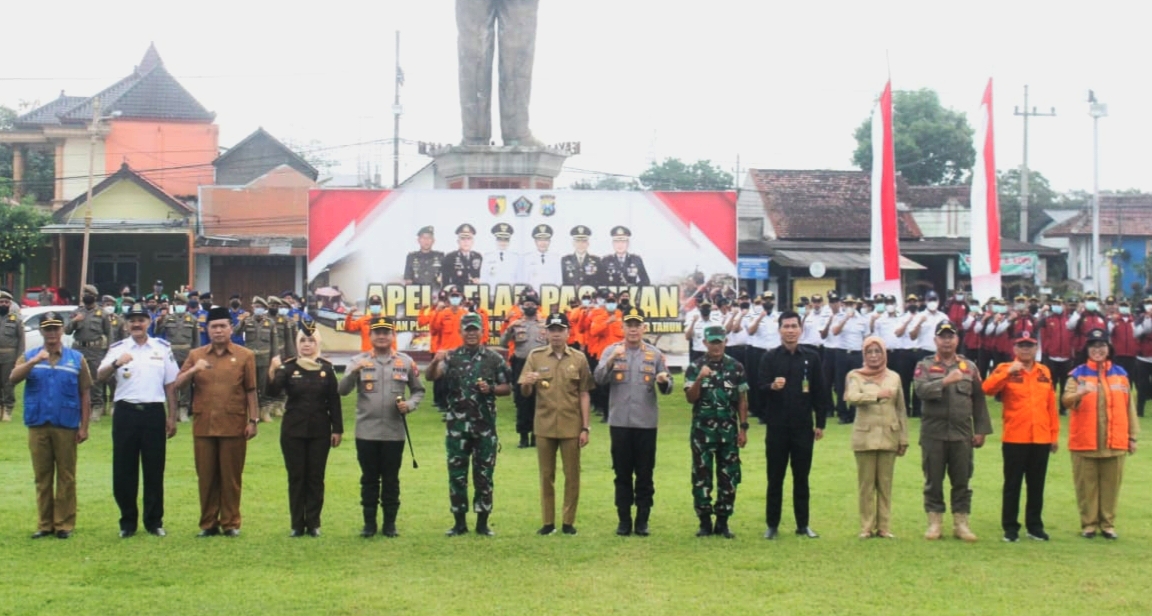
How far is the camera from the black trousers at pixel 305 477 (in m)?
10.5

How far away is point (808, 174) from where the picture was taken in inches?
1994

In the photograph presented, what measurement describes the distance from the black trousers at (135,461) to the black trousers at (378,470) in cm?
160

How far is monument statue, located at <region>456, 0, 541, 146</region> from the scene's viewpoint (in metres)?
25.2

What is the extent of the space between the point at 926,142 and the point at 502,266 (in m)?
46.4

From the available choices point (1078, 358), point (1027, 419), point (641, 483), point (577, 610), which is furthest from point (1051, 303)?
point (577, 610)

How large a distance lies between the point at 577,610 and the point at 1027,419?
4.59m

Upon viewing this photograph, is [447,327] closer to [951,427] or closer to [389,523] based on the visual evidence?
[389,523]

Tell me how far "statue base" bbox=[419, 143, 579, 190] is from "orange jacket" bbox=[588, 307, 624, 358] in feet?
20.5

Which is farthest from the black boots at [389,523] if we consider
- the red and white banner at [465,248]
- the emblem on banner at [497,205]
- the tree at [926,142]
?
the tree at [926,142]

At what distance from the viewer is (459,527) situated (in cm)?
1072

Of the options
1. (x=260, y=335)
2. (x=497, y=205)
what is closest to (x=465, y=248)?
(x=497, y=205)

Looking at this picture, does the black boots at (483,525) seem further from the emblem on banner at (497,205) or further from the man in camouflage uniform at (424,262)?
the emblem on banner at (497,205)

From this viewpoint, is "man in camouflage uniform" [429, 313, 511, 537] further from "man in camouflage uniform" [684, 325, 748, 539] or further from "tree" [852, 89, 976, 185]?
"tree" [852, 89, 976, 185]

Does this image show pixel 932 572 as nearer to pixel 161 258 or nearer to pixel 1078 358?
pixel 1078 358
